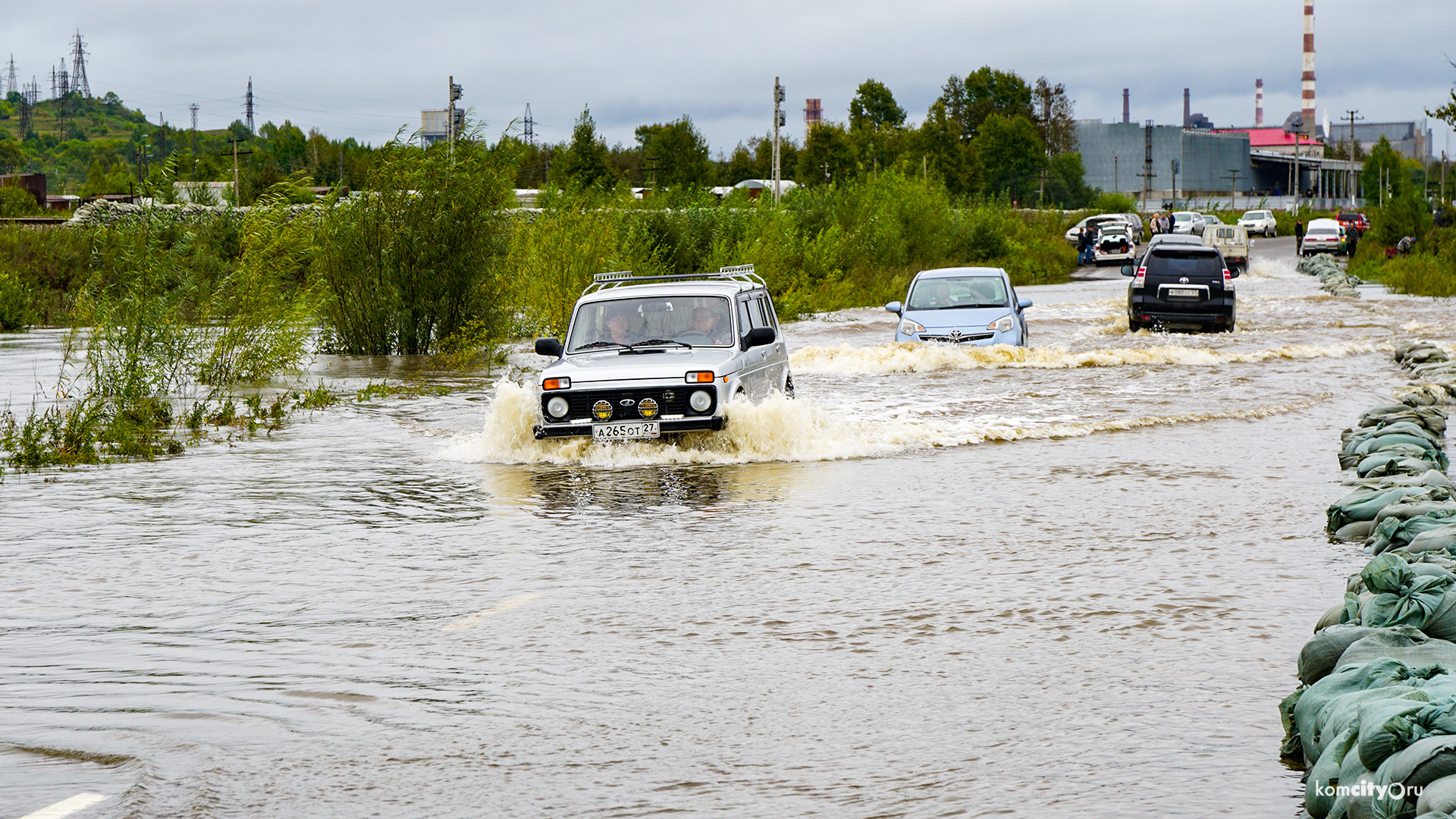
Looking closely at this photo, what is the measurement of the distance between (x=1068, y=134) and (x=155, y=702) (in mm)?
137524

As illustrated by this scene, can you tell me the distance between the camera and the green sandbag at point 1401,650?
5816 millimetres

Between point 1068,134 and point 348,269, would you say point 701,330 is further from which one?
point 1068,134

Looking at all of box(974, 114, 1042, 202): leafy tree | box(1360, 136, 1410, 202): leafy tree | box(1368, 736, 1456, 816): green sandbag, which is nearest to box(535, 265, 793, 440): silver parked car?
box(1368, 736, 1456, 816): green sandbag

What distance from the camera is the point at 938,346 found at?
23406 mm

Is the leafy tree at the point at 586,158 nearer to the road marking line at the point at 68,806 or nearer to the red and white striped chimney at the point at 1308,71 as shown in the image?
the road marking line at the point at 68,806

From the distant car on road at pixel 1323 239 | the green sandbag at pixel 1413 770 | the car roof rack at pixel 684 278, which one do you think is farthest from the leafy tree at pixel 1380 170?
the green sandbag at pixel 1413 770

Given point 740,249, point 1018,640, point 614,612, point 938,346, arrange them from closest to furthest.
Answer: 1. point 1018,640
2. point 614,612
3. point 938,346
4. point 740,249

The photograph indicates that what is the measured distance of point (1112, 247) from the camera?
69.1 metres

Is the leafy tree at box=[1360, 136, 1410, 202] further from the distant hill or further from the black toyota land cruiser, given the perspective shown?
the distant hill

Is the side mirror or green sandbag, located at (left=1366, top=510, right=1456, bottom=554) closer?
green sandbag, located at (left=1366, top=510, right=1456, bottom=554)

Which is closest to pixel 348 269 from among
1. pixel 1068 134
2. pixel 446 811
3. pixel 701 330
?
pixel 701 330

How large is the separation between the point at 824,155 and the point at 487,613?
84699mm

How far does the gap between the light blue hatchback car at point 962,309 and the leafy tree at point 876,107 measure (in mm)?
93226

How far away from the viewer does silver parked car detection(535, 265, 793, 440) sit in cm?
1330
